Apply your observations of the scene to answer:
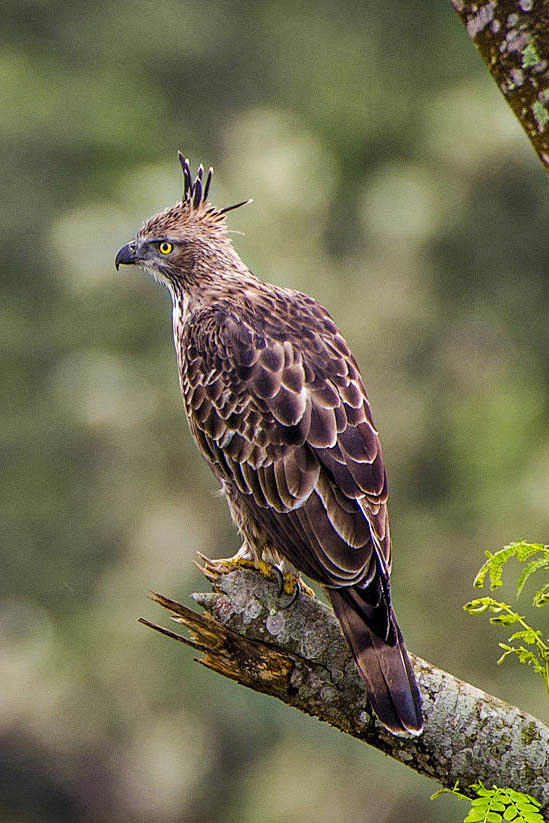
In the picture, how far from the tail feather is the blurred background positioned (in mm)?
5220

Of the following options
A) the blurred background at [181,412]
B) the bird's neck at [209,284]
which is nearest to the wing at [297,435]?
the bird's neck at [209,284]

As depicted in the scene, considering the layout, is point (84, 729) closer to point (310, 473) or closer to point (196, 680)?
point (196, 680)

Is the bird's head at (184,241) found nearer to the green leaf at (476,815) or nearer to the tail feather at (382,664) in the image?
the tail feather at (382,664)

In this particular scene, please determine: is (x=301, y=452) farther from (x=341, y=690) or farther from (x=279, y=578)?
(x=341, y=690)

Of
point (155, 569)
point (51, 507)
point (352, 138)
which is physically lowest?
point (155, 569)

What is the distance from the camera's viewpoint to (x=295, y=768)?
28.9ft

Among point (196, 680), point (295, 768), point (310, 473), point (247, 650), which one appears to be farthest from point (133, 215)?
point (247, 650)

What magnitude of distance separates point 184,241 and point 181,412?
185 inches

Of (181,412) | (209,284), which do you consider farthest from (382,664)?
(181,412)

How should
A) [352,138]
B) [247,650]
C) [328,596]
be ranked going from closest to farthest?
[247,650] → [328,596] → [352,138]

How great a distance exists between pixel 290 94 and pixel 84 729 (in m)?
6.20

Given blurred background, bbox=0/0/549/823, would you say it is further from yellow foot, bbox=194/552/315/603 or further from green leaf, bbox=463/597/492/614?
green leaf, bbox=463/597/492/614

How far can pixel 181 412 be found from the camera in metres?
9.10

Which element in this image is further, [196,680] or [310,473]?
[196,680]
